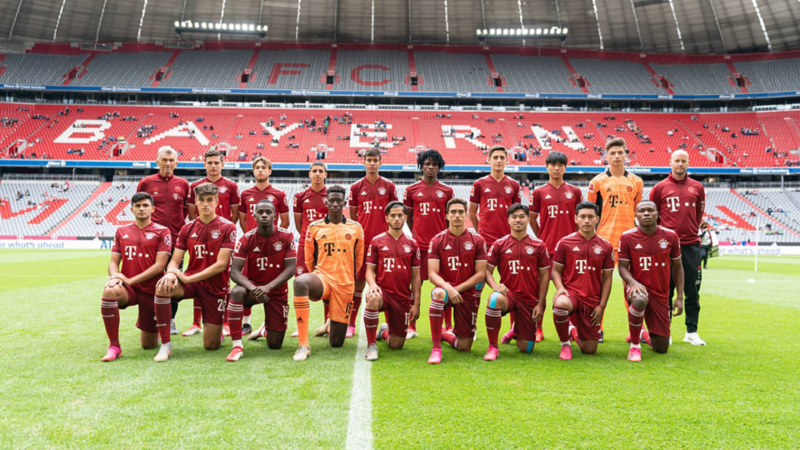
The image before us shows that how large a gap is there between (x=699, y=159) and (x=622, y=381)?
136 ft

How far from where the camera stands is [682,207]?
18.1 ft

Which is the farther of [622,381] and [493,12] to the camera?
[493,12]

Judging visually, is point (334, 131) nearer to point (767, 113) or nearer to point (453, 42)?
point (453, 42)

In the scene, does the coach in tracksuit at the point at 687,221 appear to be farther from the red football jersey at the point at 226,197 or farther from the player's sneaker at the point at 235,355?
the red football jersey at the point at 226,197

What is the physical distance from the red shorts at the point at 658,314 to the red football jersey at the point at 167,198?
572cm

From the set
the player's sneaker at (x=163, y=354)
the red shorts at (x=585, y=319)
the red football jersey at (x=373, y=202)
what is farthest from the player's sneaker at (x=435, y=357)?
the player's sneaker at (x=163, y=354)

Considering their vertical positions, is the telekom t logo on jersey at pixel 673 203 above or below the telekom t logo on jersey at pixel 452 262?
above

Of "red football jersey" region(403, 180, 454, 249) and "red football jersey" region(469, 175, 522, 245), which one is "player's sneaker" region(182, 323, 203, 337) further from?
"red football jersey" region(469, 175, 522, 245)

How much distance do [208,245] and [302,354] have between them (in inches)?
63.2

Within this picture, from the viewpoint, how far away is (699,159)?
3781 centimetres

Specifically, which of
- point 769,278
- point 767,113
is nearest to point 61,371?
point 769,278

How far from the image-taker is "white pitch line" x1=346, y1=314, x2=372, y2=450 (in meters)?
2.73

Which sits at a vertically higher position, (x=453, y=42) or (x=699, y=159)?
(x=453, y=42)

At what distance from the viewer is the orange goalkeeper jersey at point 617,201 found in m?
5.86
